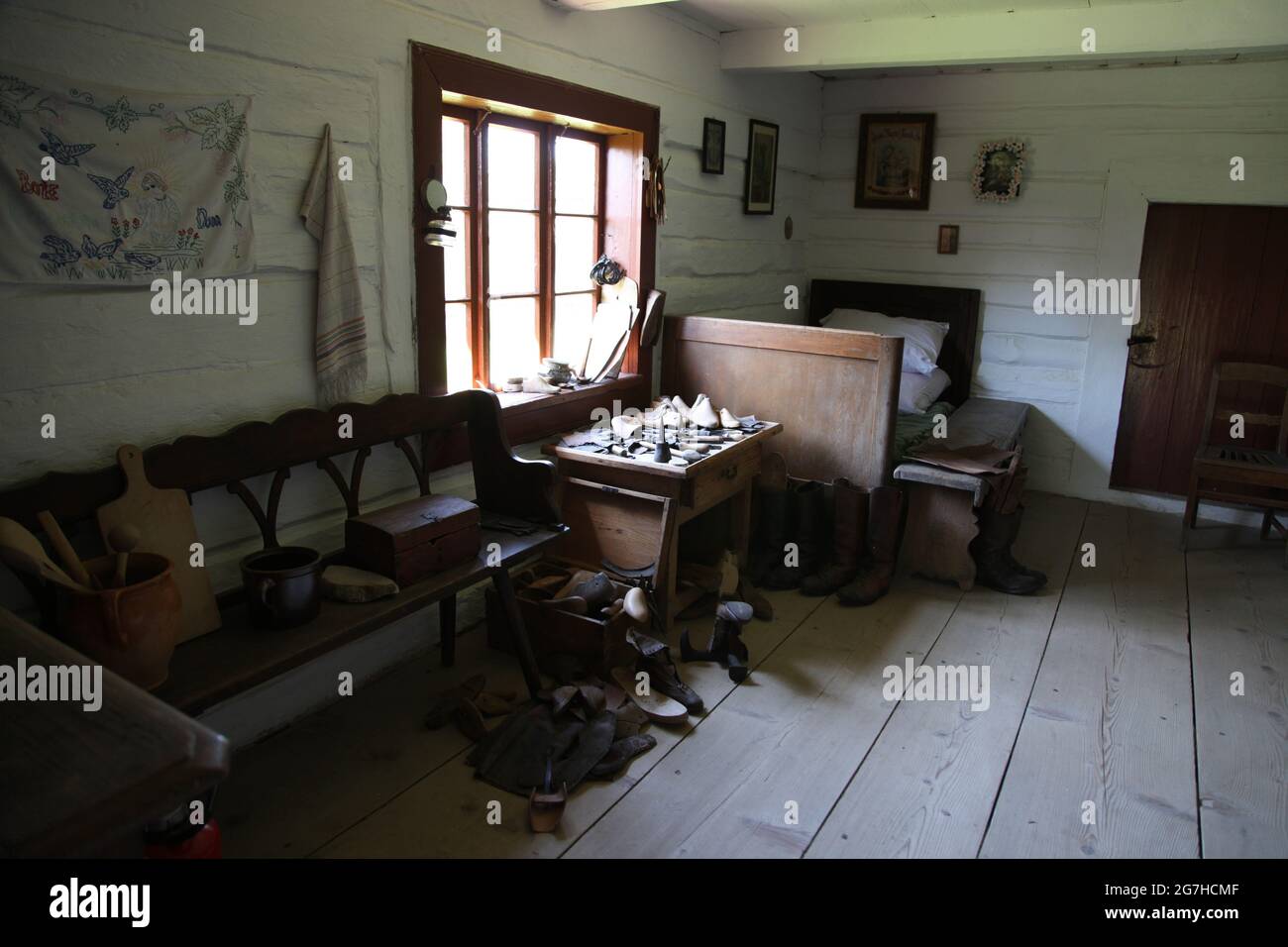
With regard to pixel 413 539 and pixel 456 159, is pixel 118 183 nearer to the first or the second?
pixel 413 539

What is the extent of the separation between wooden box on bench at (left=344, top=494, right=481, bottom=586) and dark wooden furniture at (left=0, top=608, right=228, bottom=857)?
4.51ft

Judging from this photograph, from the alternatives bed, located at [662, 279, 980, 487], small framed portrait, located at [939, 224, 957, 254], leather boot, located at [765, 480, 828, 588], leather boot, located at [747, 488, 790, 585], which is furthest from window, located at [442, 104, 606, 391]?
small framed portrait, located at [939, 224, 957, 254]

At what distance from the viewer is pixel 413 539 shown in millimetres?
2859

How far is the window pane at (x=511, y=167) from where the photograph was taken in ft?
12.5

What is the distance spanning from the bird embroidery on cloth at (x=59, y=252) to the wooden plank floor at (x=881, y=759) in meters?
1.53

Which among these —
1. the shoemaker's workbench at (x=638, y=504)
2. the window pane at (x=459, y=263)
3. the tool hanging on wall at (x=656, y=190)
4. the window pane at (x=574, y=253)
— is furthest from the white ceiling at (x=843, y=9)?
the shoemaker's workbench at (x=638, y=504)

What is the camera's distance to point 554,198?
4195 millimetres

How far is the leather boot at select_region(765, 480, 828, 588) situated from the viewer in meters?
4.43

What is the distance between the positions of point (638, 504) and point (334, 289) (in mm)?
1490

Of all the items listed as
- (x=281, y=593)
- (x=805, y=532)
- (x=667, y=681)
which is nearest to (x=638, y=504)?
(x=667, y=681)

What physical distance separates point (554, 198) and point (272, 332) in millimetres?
1771

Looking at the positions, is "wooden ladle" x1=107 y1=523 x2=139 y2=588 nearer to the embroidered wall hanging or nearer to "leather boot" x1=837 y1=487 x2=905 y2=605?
the embroidered wall hanging

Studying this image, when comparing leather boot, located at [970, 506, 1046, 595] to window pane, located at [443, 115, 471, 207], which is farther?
leather boot, located at [970, 506, 1046, 595]

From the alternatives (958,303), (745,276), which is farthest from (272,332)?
(958,303)
